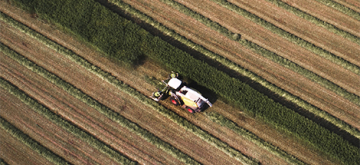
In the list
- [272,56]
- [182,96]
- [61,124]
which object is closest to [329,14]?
[272,56]

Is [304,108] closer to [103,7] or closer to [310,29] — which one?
[310,29]

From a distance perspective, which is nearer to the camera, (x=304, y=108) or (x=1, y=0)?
(x=304, y=108)

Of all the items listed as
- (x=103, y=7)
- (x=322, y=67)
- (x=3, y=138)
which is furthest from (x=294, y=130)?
Answer: (x=3, y=138)

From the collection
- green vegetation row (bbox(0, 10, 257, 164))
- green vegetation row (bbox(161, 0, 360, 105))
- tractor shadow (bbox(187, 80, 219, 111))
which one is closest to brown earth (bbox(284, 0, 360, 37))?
green vegetation row (bbox(161, 0, 360, 105))

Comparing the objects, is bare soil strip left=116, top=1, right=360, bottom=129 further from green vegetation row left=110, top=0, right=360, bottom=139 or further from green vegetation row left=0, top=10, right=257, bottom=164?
green vegetation row left=0, top=10, right=257, bottom=164

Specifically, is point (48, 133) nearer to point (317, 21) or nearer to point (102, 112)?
point (102, 112)
